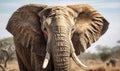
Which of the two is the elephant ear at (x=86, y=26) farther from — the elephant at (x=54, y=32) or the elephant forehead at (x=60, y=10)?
the elephant forehead at (x=60, y=10)

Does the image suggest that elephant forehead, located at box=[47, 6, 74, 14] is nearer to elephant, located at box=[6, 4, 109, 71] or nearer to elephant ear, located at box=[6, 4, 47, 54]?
elephant, located at box=[6, 4, 109, 71]

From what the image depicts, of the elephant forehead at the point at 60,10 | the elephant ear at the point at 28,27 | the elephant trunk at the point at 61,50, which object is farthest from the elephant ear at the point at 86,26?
the elephant trunk at the point at 61,50

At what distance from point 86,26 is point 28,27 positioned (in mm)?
1092

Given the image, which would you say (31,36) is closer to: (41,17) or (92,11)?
(41,17)

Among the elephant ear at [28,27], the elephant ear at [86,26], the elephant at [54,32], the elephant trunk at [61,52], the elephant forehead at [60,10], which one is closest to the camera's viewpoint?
the elephant trunk at [61,52]

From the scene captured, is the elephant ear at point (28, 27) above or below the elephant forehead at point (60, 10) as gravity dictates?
below

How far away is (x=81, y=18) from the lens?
369 inches

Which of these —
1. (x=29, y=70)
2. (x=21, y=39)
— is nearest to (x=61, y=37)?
(x=21, y=39)

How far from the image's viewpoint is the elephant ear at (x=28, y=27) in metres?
8.95

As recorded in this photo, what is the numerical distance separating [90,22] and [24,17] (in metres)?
1.26

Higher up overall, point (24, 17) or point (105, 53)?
point (24, 17)

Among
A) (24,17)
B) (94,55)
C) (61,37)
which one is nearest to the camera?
(61,37)

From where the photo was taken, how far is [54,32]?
8133mm

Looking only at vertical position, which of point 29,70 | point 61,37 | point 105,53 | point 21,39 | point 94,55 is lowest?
point 94,55
